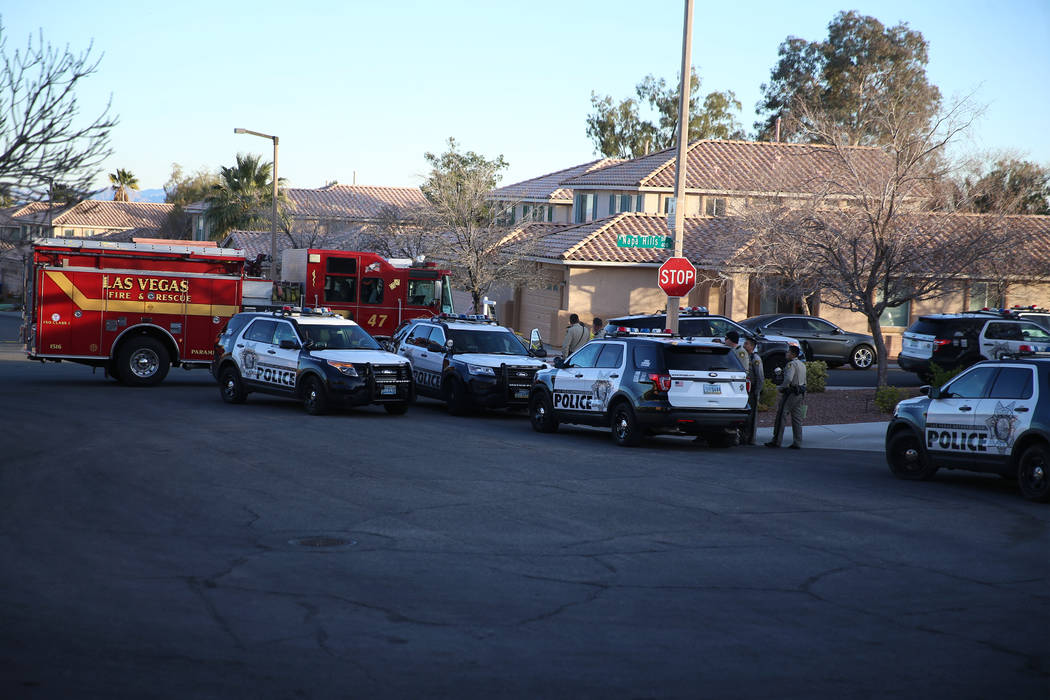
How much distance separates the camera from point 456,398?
21.7 m

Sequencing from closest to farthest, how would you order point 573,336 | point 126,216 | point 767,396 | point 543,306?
point 767,396, point 573,336, point 543,306, point 126,216

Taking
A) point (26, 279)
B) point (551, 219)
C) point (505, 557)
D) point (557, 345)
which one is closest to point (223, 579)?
point (505, 557)

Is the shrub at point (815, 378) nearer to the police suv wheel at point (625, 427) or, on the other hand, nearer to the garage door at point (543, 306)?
the police suv wheel at point (625, 427)

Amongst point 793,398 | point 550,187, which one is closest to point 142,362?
point 793,398

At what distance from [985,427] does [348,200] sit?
6220 centimetres

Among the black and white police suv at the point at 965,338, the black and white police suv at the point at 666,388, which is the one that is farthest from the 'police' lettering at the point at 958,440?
the black and white police suv at the point at 965,338

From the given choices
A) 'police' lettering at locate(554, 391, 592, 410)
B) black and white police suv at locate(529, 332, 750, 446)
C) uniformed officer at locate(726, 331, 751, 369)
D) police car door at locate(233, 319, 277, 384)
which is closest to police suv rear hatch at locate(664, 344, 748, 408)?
black and white police suv at locate(529, 332, 750, 446)

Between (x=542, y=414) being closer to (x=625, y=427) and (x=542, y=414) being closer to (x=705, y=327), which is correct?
(x=625, y=427)

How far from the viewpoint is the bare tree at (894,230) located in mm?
22672

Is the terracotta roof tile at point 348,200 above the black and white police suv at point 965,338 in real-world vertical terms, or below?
above

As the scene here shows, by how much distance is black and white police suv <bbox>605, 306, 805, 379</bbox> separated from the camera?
26531 mm

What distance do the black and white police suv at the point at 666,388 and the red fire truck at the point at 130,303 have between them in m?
10.7

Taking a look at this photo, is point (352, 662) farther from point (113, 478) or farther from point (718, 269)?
point (718, 269)

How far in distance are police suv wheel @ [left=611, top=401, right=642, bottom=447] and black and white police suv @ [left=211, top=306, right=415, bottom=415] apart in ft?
15.1
